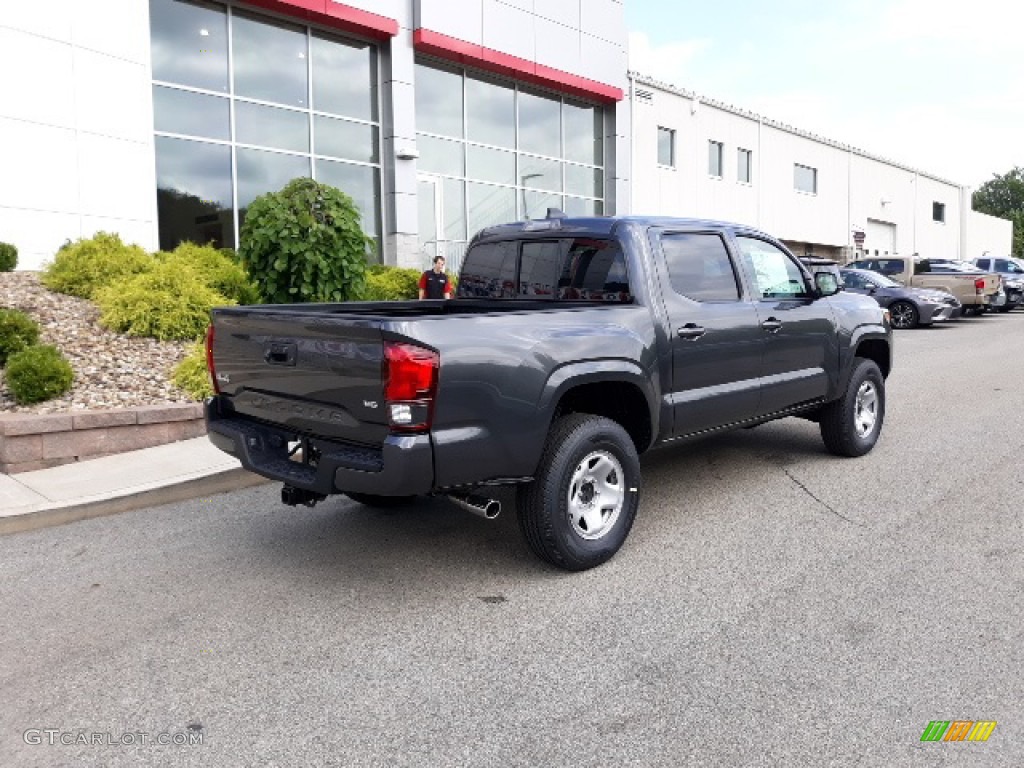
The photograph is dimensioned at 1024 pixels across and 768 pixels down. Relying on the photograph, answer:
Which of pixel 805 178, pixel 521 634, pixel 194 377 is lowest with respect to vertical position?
pixel 521 634

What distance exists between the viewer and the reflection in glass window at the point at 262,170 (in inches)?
645

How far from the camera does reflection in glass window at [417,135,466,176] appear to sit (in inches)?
776

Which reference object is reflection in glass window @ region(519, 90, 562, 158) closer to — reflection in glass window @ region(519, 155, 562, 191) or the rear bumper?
reflection in glass window @ region(519, 155, 562, 191)

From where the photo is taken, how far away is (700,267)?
5.41 m

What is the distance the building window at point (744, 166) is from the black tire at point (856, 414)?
25756mm

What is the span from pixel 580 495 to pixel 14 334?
6.64 meters

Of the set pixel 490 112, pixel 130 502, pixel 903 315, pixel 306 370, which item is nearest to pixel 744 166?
pixel 903 315

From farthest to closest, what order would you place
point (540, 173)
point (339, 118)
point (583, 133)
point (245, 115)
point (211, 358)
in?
point (583, 133), point (540, 173), point (339, 118), point (245, 115), point (211, 358)

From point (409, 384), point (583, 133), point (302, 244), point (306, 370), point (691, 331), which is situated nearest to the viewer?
point (409, 384)

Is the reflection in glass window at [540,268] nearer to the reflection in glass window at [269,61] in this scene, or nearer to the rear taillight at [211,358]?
the rear taillight at [211,358]

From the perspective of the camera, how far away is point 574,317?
4.44 meters

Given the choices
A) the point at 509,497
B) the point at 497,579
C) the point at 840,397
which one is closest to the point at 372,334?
the point at 497,579

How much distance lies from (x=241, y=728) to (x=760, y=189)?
3222 centimetres

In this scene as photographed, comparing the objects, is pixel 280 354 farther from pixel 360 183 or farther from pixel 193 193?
pixel 360 183
